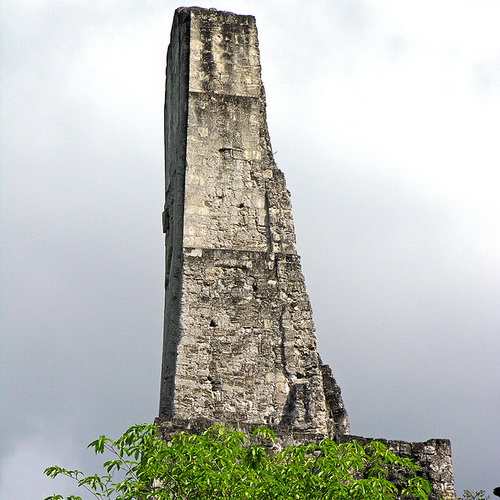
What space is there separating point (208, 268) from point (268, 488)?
5184 millimetres

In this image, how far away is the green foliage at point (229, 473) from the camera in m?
11.3

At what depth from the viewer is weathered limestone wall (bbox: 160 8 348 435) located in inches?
601

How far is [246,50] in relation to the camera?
57.6 ft

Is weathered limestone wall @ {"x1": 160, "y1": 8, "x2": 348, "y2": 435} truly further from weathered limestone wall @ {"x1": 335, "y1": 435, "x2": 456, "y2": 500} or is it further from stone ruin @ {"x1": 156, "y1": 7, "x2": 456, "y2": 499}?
weathered limestone wall @ {"x1": 335, "y1": 435, "x2": 456, "y2": 500}

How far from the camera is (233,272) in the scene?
16047mm

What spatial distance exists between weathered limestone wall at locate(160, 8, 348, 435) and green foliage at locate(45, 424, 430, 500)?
116 inches

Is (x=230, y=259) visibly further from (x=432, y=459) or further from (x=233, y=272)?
(x=432, y=459)

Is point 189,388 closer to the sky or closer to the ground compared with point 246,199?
closer to the ground

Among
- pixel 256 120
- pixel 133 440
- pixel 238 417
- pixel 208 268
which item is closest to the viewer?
pixel 133 440

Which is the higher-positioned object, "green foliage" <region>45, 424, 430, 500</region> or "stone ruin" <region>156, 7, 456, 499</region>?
"stone ruin" <region>156, 7, 456, 499</region>

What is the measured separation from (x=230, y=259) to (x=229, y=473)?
17.2 feet

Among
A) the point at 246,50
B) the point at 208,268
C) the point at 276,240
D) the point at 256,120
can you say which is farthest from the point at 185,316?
the point at 246,50

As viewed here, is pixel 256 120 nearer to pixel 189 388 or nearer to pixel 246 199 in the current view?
pixel 246 199

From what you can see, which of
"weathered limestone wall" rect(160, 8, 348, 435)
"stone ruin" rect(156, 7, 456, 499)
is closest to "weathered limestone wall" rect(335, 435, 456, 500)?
"stone ruin" rect(156, 7, 456, 499)
